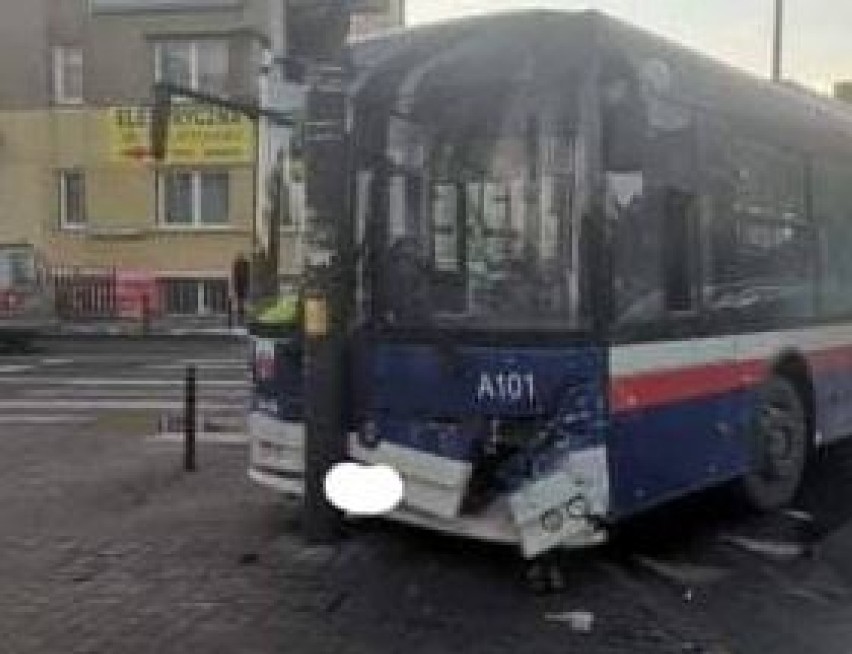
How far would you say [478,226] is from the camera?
891 centimetres

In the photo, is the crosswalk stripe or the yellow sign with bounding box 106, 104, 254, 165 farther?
the yellow sign with bounding box 106, 104, 254, 165

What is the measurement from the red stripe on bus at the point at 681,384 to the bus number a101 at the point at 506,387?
422mm

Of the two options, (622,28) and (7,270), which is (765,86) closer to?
(622,28)

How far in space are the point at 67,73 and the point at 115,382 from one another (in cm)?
2073

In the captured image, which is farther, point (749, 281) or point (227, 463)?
point (227, 463)

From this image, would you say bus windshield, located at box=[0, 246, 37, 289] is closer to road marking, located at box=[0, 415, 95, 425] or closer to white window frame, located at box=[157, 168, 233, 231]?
white window frame, located at box=[157, 168, 233, 231]

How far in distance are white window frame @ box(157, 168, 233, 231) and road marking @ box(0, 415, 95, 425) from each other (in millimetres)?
22242

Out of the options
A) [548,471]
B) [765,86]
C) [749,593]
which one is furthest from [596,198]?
[765,86]

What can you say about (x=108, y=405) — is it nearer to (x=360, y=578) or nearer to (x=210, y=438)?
(x=210, y=438)

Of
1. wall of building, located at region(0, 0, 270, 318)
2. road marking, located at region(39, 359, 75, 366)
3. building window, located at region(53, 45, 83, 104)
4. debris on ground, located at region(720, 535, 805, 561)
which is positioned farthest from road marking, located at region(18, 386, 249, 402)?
building window, located at region(53, 45, 83, 104)

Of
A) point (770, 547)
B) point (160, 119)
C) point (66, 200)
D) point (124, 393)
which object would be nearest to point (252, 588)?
point (160, 119)

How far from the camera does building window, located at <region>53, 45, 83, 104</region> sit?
41406mm

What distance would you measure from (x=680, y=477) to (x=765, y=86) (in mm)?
2926

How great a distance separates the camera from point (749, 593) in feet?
29.3
